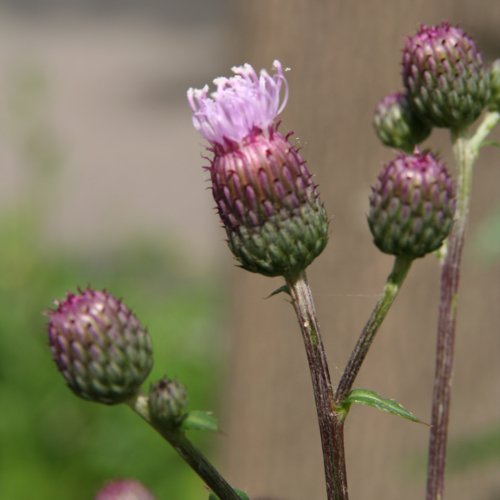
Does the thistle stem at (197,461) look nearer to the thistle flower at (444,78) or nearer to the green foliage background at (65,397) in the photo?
the thistle flower at (444,78)

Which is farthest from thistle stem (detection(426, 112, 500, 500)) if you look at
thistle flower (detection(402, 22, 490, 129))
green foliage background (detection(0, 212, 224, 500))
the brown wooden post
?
green foliage background (detection(0, 212, 224, 500))

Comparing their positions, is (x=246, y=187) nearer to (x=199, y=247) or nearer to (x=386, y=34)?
(x=386, y=34)

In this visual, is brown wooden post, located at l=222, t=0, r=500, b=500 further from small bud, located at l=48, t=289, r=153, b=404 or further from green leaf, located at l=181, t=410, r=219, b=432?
green leaf, located at l=181, t=410, r=219, b=432

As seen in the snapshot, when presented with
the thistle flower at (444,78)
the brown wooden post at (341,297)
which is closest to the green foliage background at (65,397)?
the brown wooden post at (341,297)

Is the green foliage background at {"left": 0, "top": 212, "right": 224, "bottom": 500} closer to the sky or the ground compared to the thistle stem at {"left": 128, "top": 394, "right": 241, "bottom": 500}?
closer to the ground

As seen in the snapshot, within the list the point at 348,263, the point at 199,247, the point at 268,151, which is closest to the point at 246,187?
the point at 268,151

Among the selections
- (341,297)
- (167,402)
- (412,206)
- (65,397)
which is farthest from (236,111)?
(65,397)

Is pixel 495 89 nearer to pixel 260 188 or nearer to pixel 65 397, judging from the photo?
pixel 260 188
